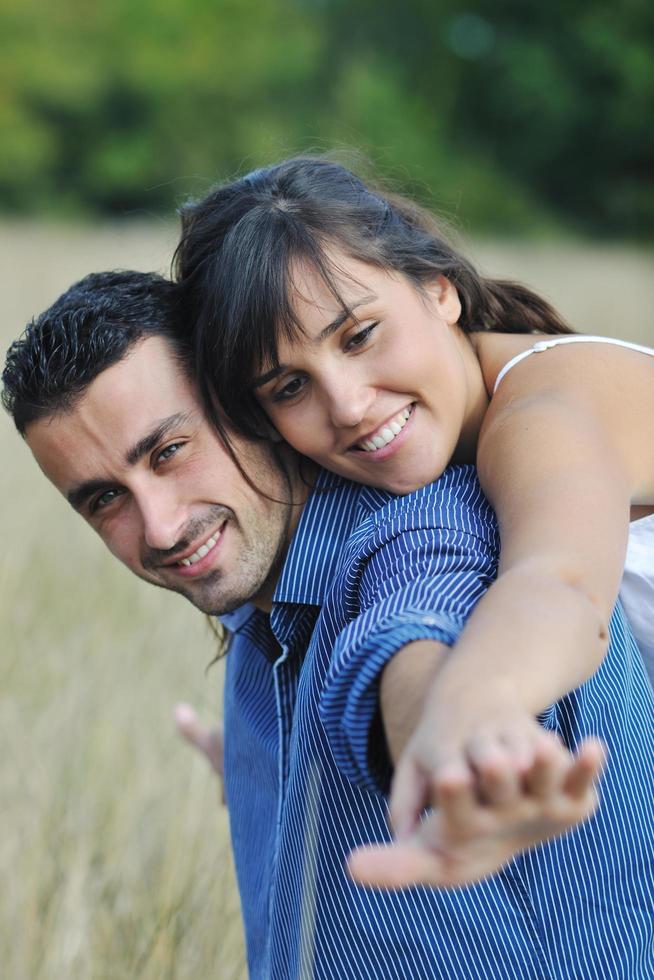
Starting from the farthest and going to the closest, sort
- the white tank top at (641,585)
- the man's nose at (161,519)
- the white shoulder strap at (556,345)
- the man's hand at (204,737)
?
the man's hand at (204,737)
the man's nose at (161,519)
the white shoulder strap at (556,345)
the white tank top at (641,585)

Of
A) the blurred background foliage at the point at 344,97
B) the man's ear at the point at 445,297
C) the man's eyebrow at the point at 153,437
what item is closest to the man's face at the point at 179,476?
the man's eyebrow at the point at 153,437

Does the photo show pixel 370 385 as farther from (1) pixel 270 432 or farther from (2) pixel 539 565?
(2) pixel 539 565

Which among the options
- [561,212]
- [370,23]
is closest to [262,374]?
[561,212]

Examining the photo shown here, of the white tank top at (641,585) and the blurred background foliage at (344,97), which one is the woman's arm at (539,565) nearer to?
the white tank top at (641,585)

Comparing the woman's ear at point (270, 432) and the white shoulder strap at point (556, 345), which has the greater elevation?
the white shoulder strap at point (556, 345)

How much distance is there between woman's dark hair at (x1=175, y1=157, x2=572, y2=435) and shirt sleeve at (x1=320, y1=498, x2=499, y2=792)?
69cm

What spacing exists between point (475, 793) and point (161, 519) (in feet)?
4.20

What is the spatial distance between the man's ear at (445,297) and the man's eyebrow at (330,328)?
25 centimetres

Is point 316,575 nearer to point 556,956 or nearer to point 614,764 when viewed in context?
point 614,764

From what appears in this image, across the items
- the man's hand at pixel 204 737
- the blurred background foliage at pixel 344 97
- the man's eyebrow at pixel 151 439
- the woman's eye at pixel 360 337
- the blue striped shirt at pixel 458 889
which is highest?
the woman's eye at pixel 360 337

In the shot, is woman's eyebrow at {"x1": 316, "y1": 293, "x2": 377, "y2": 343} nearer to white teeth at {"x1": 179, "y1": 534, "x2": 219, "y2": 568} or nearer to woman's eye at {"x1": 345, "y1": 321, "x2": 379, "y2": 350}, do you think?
woman's eye at {"x1": 345, "y1": 321, "x2": 379, "y2": 350}

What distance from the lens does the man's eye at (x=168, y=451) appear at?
224 centimetres

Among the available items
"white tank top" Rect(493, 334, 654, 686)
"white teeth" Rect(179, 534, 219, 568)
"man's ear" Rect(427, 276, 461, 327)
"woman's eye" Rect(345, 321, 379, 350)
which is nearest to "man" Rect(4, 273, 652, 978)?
"white teeth" Rect(179, 534, 219, 568)

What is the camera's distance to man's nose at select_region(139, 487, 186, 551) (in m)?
2.22
